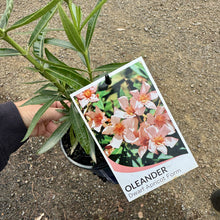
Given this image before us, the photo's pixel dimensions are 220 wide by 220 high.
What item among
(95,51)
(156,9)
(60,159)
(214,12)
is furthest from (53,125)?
(214,12)

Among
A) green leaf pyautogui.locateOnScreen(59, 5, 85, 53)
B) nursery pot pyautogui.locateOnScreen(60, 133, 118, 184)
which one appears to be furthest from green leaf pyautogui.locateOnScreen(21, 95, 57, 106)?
nursery pot pyautogui.locateOnScreen(60, 133, 118, 184)

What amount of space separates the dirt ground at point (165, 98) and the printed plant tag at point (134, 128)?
779 millimetres

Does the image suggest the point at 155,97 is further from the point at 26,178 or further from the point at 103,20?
the point at 103,20

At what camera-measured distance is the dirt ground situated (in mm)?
1346

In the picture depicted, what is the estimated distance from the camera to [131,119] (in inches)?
24.6

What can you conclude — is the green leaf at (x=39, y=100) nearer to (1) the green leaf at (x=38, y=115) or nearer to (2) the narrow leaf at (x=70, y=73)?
(1) the green leaf at (x=38, y=115)

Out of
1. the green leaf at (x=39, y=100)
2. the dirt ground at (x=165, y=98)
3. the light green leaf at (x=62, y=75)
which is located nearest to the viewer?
the light green leaf at (x=62, y=75)

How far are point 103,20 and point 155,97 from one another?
1518 mm

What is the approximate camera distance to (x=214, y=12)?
1878mm

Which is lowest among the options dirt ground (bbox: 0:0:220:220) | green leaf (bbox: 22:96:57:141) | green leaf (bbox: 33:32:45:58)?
dirt ground (bbox: 0:0:220:220)

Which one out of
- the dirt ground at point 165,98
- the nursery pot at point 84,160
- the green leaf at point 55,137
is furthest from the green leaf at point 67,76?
the dirt ground at point 165,98

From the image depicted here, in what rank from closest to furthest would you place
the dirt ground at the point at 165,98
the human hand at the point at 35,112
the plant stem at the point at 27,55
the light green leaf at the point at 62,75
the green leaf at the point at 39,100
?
the plant stem at the point at 27,55, the light green leaf at the point at 62,75, the green leaf at the point at 39,100, the human hand at the point at 35,112, the dirt ground at the point at 165,98

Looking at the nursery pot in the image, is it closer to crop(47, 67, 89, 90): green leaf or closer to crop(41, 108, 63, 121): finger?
crop(41, 108, 63, 121): finger

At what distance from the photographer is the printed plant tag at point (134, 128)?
616 mm
